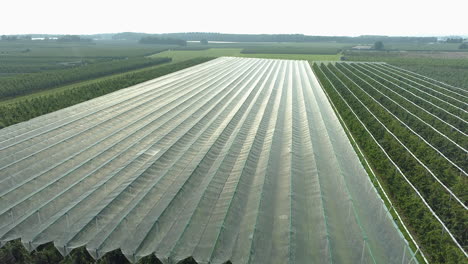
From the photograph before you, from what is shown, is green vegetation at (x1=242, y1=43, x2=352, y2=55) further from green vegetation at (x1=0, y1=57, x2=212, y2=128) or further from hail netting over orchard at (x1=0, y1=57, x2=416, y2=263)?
hail netting over orchard at (x1=0, y1=57, x2=416, y2=263)

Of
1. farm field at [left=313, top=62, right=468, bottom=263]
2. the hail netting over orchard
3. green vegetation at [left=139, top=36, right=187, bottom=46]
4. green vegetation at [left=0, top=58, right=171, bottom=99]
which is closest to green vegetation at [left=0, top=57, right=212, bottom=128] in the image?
the hail netting over orchard

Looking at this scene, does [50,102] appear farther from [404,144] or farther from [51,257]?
[404,144]

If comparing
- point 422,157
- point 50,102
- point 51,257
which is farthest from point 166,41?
point 51,257

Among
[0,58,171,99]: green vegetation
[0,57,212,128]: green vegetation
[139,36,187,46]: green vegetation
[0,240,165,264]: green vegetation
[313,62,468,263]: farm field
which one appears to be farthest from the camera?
[139,36,187,46]: green vegetation

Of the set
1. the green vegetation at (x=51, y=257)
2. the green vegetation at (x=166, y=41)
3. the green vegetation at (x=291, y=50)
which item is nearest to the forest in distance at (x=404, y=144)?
the green vegetation at (x=51, y=257)

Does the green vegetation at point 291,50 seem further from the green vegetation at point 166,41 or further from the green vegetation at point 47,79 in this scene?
the green vegetation at point 47,79

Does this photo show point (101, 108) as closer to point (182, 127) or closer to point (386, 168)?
point (182, 127)
